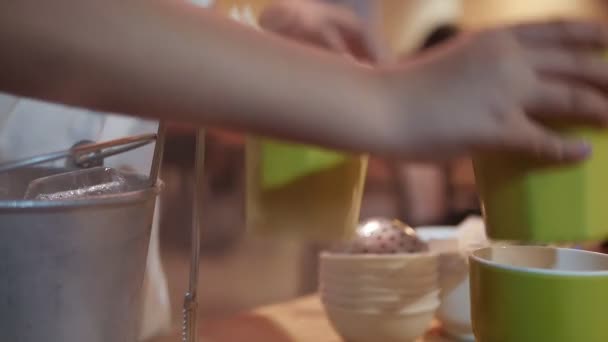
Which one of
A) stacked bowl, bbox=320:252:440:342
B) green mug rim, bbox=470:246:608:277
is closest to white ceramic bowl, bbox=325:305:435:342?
stacked bowl, bbox=320:252:440:342

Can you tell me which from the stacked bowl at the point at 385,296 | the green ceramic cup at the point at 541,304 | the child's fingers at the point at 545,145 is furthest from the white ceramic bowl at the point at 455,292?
the child's fingers at the point at 545,145

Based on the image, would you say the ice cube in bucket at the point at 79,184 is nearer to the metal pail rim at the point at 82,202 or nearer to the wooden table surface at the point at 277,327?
the metal pail rim at the point at 82,202

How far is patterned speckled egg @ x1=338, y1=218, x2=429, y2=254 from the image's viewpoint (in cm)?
49

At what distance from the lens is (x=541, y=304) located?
1.04ft

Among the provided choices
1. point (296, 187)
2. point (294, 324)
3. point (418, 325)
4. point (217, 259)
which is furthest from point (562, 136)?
point (217, 259)

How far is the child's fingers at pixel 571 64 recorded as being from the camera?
0.21 meters

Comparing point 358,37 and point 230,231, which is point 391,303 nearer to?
point 358,37

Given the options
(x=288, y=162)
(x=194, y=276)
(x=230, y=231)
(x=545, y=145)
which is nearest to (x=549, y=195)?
(x=545, y=145)

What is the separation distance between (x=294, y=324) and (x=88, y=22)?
427 millimetres

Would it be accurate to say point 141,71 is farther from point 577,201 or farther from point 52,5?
point 577,201

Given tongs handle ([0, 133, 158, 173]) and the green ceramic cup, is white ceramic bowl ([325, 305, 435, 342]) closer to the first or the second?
the green ceramic cup

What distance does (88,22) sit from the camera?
19 centimetres

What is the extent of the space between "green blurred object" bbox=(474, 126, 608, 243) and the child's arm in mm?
21

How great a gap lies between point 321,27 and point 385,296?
0.76 feet
